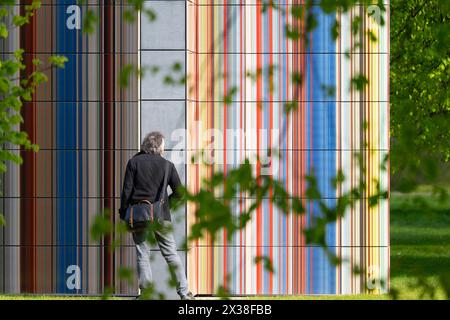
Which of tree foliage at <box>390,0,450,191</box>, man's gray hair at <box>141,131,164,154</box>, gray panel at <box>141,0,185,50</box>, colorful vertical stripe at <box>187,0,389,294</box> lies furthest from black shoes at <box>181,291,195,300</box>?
tree foliage at <box>390,0,450,191</box>

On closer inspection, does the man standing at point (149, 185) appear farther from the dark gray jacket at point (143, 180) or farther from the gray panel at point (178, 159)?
the gray panel at point (178, 159)

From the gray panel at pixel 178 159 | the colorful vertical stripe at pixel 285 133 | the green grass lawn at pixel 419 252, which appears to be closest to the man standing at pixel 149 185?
the gray panel at pixel 178 159

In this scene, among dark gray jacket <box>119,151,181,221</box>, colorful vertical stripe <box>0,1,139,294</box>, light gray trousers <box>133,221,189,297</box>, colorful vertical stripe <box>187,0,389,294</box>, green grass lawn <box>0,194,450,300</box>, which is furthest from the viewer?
colorful vertical stripe <box>187,0,389,294</box>

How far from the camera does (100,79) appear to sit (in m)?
12.5

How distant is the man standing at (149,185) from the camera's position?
38.1 ft

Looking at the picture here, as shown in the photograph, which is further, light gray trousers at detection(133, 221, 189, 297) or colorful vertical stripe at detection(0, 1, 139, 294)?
colorful vertical stripe at detection(0, 1, 139, 294)

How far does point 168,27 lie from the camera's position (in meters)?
12.3

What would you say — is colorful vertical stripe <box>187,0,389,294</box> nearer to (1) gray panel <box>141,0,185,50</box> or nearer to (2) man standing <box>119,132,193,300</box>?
(1) gray panel <box>141,0,185,50</box>

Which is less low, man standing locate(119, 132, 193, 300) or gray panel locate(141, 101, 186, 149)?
gray panel locate(141, 101, 186, 149)

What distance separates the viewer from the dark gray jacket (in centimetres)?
1162

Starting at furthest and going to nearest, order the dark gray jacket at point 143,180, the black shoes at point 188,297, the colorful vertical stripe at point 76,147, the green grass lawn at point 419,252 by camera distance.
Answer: the colorful vertical stripe at point 76,147, the black shoes at point 188,297, the dark gray jacket at point 143,180, the green grass lawn at point 419,252
